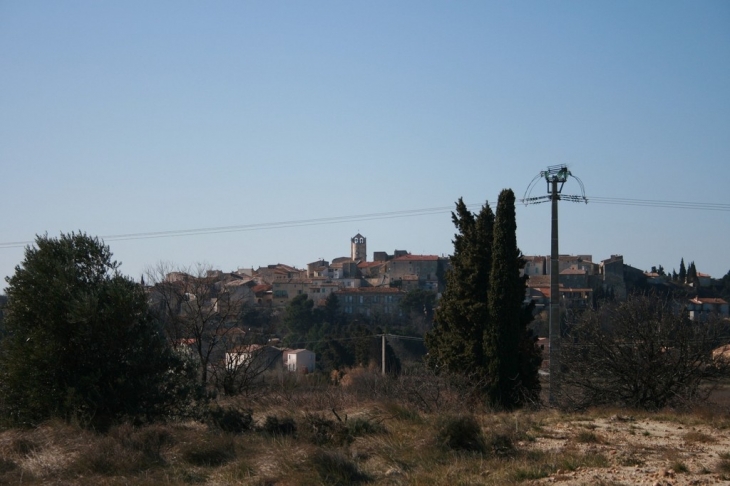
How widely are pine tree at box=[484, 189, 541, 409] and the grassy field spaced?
25.4 ft

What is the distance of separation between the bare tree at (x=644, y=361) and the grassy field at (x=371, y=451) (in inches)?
145

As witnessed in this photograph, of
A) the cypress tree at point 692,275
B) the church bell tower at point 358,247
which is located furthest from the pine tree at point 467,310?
the church bell tower at point 358,247

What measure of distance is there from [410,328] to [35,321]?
51.2 meters

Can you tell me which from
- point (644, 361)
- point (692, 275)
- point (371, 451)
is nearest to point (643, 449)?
point (371, 451)

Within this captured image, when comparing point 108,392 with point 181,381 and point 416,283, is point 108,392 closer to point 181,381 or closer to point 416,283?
point 181,381

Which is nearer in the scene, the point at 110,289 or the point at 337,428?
the point at 337,428

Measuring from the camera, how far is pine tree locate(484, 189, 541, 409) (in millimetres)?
21547

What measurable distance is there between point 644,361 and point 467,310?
6.41 meters

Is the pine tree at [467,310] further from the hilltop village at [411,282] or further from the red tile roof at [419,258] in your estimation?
the red tile roof at [419,258]

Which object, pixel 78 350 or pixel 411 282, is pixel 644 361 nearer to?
pixel 78 350

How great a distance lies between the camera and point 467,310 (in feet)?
75.2

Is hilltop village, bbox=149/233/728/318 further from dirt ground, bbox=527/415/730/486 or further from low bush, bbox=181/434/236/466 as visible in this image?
low bush, bbox=181/434/236/466

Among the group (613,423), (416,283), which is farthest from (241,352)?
(416,283)

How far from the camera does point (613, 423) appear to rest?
13.8m
